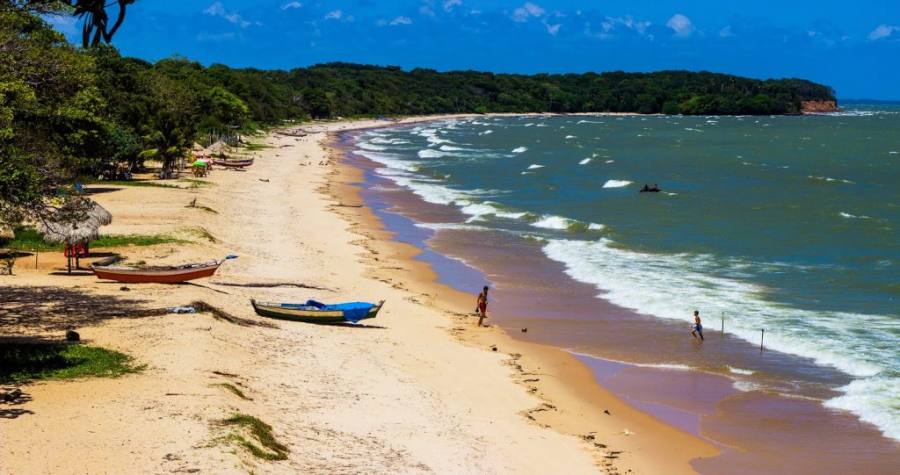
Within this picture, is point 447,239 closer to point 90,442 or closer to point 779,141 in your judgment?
point 90,442

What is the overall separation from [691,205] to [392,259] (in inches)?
961

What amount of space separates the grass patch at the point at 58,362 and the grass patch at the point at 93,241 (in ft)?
34.7

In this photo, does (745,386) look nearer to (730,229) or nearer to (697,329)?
(697,329)

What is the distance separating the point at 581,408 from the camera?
1802 cm

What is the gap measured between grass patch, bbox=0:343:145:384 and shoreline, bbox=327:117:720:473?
23.8 feet

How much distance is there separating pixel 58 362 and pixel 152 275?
25.3 feet

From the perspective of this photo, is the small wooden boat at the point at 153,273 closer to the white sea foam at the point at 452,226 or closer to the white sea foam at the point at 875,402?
the white sea foam at the point at 875,402

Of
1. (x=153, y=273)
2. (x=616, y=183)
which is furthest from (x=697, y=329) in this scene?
(x=616, y=183)

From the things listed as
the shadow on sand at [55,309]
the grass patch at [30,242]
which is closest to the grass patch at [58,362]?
the shadow on sand at [55,309]

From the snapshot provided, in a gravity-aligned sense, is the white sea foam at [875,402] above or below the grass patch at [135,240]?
below

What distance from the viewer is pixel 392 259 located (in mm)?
33094

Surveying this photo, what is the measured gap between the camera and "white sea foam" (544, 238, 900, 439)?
62.3ft

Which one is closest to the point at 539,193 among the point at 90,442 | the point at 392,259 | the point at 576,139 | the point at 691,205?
the point at 691,205

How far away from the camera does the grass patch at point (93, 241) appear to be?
89.0ft
